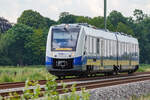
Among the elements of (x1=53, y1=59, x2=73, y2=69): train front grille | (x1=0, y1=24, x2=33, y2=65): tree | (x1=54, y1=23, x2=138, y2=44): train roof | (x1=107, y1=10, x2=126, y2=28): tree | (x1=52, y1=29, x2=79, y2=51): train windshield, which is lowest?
(x1=53, y1=59, x2=73, y2=69): train front grille

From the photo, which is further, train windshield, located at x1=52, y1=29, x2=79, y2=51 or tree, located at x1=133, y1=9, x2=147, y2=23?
tree, located at x1=133, y1=9, x2=147, y2=23

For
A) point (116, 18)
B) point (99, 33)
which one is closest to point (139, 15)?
point (116, 18)

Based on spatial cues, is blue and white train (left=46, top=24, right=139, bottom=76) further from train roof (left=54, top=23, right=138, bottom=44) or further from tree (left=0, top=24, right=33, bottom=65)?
tree (left=0, top=24, right=33, bottom=65)

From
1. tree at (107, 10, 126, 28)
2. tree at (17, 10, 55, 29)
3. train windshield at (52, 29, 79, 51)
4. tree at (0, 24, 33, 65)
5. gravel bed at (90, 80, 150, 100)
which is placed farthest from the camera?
tree at (107, 10, 126, 28)

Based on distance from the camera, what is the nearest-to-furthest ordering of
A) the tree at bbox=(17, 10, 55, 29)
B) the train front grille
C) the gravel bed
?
the gravel bed
the train front grille
the tree at bbox=(17, 10, 55, 29)

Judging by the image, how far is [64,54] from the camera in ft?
80.3

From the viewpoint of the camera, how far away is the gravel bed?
14755 millimetres

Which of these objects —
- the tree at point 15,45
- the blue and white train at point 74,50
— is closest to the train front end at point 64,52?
the blue and white train at point 74,50

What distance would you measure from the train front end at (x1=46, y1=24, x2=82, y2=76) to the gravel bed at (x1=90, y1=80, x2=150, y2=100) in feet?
12.9

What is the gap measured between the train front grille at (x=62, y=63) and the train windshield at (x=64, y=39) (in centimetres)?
56

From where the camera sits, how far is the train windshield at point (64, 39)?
81.0 ft

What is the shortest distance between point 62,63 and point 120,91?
7383mm

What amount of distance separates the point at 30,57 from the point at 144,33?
42247mm

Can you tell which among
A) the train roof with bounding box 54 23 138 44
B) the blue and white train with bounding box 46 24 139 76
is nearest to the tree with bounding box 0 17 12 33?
the train roof with bounding box 54 23 138 44
